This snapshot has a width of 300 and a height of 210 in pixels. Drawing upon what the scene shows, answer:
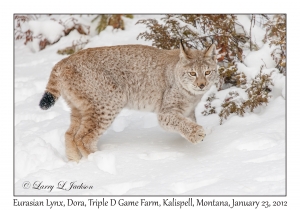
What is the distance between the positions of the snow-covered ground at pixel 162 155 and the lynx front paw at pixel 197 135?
210 mm

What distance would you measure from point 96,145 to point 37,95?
89.7 inches

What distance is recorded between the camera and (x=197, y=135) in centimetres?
554

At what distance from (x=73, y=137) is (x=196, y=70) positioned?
169cm

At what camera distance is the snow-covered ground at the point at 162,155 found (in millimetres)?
4914

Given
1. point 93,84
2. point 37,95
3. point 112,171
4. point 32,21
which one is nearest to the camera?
point 112,171

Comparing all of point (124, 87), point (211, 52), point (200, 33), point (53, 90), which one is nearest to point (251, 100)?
point (211, 52)

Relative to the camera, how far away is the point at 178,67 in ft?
20.1

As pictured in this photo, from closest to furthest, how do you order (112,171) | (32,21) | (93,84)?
(112,171) → (93,84) → (32,21)

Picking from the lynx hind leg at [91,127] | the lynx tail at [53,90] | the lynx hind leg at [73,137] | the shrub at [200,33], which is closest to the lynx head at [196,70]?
the lynx hind leg at [91,127]

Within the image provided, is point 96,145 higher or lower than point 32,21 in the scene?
lower

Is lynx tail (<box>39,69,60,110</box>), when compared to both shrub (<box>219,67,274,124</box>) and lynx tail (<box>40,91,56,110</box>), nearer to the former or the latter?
lynx tail (<box>40,91,56,110</box>)

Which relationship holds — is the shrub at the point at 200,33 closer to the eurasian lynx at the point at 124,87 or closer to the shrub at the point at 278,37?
the shrub at the point at 278,37
